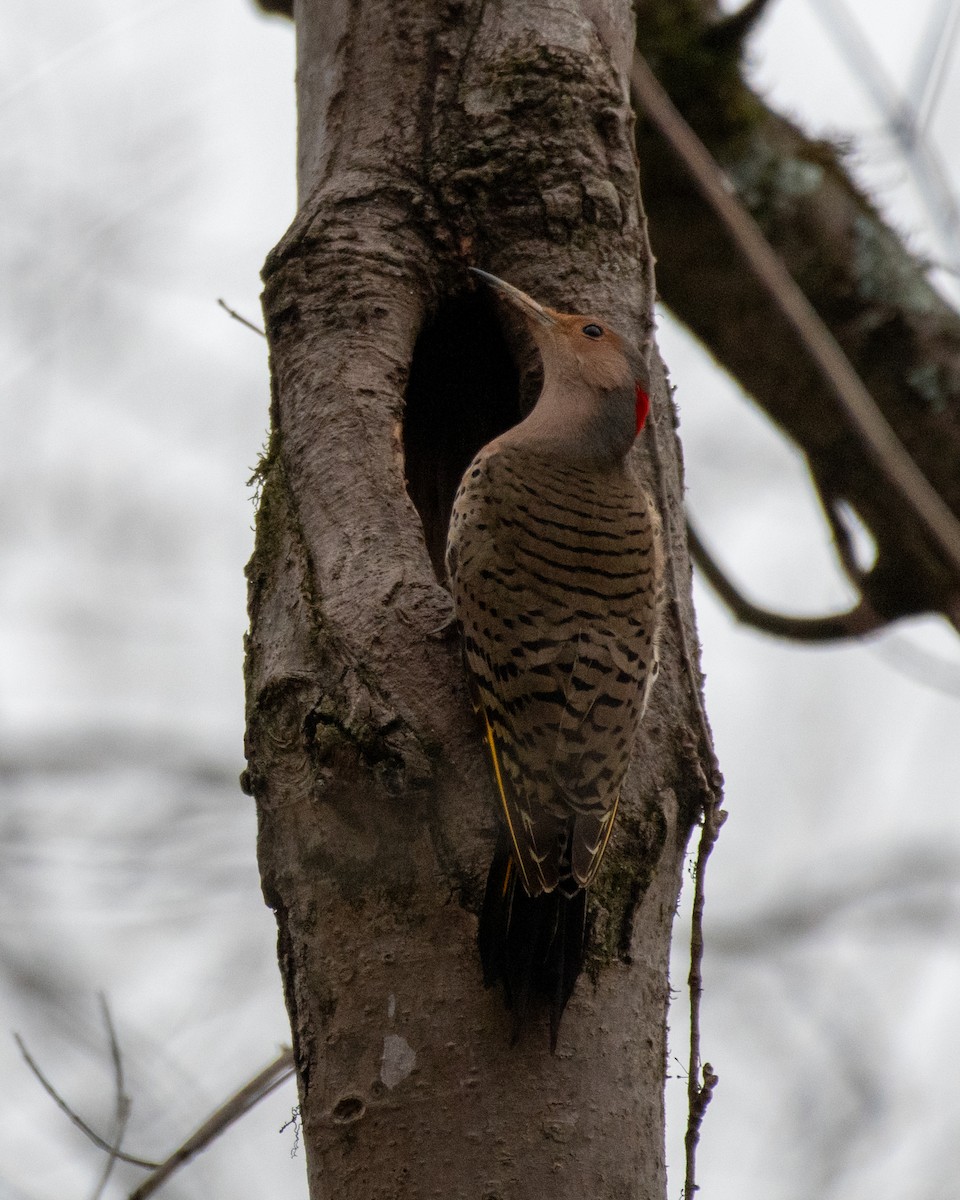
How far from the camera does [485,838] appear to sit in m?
2.51

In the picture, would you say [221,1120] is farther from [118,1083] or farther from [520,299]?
[520,299]

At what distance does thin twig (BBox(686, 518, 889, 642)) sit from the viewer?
15.3ft

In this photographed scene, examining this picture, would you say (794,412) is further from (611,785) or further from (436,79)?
(611,785)

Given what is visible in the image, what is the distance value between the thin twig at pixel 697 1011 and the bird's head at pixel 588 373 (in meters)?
1.03

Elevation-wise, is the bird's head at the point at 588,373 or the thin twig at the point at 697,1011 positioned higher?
the bird's head at the point at 588,373

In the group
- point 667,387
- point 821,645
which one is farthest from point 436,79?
point 821,645

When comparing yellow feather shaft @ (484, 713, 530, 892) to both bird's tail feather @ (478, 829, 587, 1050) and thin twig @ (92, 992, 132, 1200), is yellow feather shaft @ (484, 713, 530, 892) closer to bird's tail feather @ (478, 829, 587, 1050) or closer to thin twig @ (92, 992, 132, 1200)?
bird's tail feather @ (478, 829, 587, 1050)

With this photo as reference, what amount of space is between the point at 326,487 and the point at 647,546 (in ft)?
2.36

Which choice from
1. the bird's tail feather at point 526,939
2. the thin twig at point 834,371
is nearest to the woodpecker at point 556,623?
the bird's tail feather at point 526,939

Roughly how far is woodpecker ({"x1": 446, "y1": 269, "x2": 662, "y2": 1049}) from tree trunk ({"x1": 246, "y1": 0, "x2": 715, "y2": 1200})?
0.18 feet

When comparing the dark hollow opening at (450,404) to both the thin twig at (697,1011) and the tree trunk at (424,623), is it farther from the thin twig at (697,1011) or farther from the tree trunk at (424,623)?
the thin twig at (697,1011)

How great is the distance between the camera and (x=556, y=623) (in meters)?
2.98

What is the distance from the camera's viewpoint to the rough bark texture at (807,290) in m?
4.56

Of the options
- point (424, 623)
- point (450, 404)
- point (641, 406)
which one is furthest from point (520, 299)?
point (424, 623)
